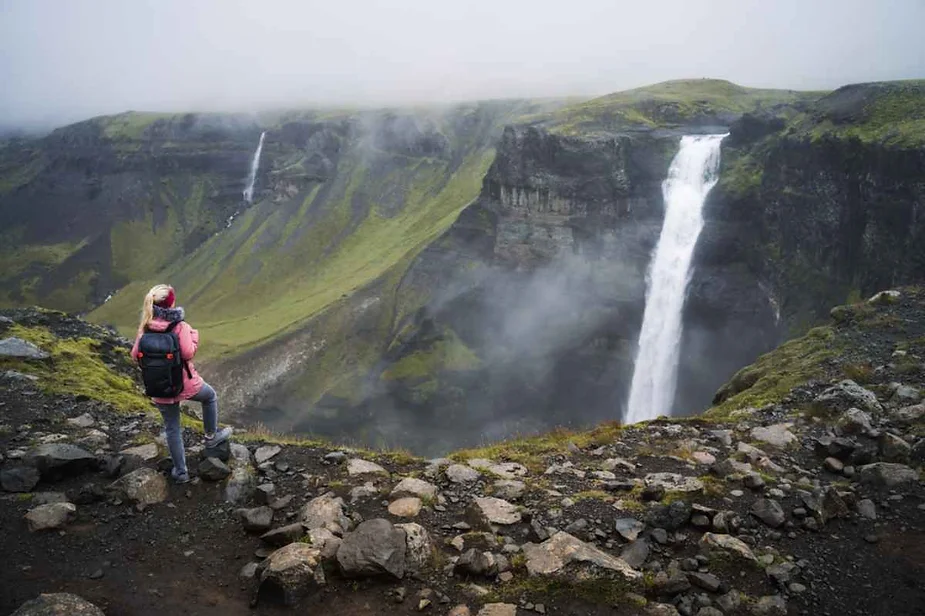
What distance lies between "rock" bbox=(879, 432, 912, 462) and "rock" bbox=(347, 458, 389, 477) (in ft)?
31.0

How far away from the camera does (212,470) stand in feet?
30.6

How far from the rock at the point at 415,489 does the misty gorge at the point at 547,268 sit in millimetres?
21610

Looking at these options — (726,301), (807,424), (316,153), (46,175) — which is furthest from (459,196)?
(46,175)

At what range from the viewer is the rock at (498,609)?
661 centimetres

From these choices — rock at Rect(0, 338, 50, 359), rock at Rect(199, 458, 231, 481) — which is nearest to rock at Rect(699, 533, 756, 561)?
rock at Rect(199, 458, 231, 481)

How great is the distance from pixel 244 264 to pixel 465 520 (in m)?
142

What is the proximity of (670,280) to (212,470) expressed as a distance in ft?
195

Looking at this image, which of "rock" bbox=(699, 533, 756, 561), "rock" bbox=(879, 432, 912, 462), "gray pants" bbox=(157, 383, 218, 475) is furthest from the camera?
"rock" bbox=(879, 432, 912, 462)

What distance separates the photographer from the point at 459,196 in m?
137

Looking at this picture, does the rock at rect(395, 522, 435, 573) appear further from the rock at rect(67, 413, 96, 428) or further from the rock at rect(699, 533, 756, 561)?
the rock at rect(67, 413, 96, 428)

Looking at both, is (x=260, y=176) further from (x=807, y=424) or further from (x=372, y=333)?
(x=807, y=424)

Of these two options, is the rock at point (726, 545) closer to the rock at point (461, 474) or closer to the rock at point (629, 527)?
the rock at point (629, 527)

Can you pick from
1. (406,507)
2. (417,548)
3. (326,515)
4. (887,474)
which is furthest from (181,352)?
(887,474)

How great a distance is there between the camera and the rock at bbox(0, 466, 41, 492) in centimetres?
866
